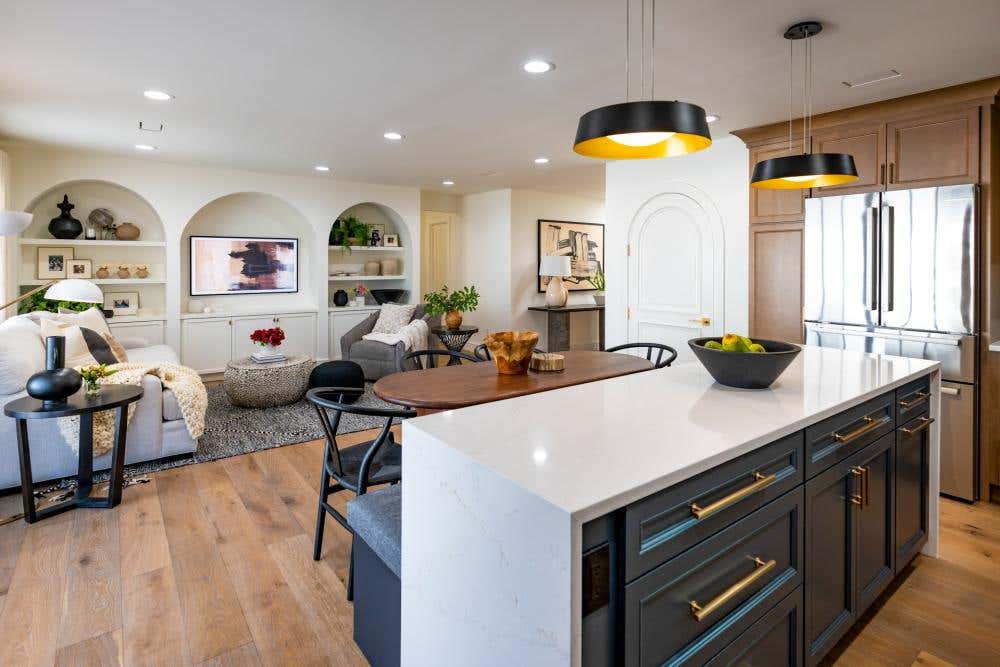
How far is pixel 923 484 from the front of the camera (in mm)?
2381

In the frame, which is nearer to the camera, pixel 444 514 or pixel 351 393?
pixel 444 514

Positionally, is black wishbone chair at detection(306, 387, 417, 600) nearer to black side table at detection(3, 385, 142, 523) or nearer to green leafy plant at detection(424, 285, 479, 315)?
black side table at detection(3, 385, 142, 523)

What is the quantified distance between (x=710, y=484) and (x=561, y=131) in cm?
377

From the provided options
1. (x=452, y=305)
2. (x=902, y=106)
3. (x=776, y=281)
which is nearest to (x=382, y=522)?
(x=776, y=281)

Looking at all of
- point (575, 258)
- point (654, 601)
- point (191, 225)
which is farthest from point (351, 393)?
point (575, 258)

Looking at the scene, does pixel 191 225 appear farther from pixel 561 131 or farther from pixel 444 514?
pixel 444 514

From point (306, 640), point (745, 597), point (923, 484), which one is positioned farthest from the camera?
point (923, 484)

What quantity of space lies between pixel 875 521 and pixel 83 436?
375 cm

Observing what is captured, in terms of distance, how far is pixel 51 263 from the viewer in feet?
18.9

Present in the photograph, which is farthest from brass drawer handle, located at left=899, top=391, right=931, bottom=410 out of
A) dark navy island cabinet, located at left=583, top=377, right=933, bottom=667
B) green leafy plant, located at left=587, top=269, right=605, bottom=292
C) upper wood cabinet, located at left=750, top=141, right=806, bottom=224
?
green leafy plant, located at left=587, top=269, right=605, bottom=292

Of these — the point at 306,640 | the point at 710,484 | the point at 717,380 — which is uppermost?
the point at 717,380

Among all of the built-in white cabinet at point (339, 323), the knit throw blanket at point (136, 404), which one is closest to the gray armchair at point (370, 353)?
the built-in white cabinet at point (339, 323)

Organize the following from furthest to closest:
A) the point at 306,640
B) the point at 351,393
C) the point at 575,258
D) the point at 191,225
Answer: the point at 575,258 → the point at 191,225 → the point at 351,393 → the point at 306,640

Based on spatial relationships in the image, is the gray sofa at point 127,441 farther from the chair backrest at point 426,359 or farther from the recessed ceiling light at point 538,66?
the recessed ceiling light at point 538,66
